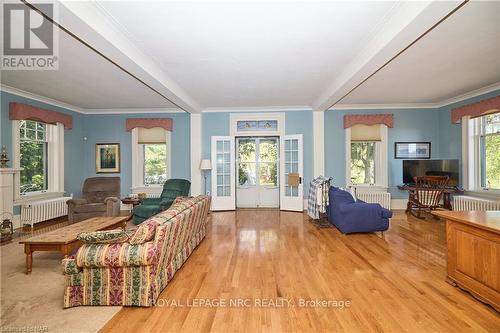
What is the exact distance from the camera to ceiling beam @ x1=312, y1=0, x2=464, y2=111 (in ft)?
7.49

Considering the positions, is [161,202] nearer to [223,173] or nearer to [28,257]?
[223,173]

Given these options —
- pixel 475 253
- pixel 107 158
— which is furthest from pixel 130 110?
pixel 475 253

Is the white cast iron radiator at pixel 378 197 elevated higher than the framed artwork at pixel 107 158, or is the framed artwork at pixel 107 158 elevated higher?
the framed artwork at pixel 107 158

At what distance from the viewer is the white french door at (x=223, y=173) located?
697cm

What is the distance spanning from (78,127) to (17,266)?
461 centimetres

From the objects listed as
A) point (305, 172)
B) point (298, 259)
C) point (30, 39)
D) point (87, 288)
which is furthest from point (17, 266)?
point (305, 172)

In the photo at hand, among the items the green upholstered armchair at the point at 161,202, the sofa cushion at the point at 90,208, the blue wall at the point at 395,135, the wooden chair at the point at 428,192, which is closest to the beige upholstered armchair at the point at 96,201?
the sofa cushion at the point at 90,208

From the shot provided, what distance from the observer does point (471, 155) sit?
19.1ft

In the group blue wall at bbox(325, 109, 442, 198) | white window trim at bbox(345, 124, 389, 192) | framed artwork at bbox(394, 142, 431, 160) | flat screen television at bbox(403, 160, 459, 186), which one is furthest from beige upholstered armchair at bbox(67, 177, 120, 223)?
framed artwork at bbox(394, 142, 431, 160)

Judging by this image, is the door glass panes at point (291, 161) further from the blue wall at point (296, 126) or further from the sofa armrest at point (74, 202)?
the sofa armrest at point (74, 202)

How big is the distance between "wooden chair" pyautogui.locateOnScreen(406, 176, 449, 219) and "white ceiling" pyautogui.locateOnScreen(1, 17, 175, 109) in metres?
6.33

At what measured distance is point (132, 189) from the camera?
7012 mm

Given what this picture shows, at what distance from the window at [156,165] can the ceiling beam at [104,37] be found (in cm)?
306

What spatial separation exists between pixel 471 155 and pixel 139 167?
830 cm
